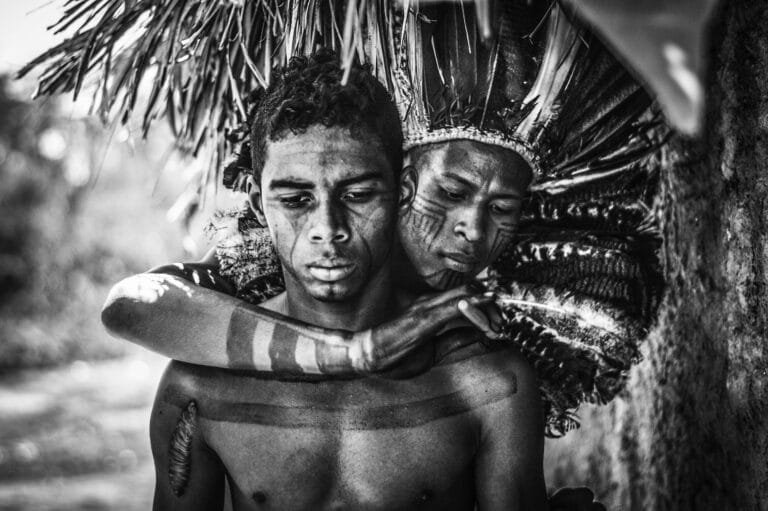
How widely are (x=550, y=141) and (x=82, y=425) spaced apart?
15.0ft

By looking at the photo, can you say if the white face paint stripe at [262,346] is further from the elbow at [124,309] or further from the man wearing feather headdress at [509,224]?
the elbow at [124,309]

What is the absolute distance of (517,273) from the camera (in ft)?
6.14

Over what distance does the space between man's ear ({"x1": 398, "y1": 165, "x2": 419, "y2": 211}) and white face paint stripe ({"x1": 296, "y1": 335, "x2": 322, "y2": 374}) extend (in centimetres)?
34

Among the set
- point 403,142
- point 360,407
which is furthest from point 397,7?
point 360,407

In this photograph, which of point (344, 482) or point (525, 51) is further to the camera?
point (525, 51)

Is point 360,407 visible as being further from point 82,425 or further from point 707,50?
point 82,425

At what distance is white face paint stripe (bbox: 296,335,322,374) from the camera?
151 cm

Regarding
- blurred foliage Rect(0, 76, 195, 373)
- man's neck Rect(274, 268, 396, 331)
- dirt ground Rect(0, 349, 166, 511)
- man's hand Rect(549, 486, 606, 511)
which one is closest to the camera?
man's neck Rect(274, 268, 396, 331)

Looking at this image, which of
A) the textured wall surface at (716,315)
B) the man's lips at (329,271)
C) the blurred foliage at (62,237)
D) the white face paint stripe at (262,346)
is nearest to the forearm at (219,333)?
the white face paint stripe at (262,346)

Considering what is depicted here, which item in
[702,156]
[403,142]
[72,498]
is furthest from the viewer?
[72,498]

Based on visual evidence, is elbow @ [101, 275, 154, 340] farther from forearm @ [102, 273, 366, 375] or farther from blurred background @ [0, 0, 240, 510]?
blurred background @ [0, 0, 240, 510]

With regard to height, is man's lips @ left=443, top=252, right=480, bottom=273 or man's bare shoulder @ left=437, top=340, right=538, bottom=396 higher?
man's lips @ left=443, top=252, right=480, bottom=273

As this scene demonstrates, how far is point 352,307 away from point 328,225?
0.65ft

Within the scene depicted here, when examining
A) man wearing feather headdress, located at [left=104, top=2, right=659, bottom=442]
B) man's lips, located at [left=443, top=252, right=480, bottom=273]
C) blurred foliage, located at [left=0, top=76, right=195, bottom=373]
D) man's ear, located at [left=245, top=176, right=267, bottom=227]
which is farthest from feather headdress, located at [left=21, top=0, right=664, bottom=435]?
blurred foliage, located at [left=0, top=76, right=195, bottom=373]
